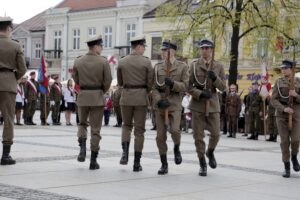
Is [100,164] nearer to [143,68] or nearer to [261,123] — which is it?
[143,68]

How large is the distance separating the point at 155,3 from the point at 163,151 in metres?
45.8

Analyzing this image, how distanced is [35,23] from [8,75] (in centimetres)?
5925

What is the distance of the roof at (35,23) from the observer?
6618 cm

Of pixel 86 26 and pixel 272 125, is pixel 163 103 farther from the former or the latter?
pixel 86 26

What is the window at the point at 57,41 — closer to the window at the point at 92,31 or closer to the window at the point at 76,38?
the window at the point at 76,38

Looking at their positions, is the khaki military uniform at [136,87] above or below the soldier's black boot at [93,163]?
above

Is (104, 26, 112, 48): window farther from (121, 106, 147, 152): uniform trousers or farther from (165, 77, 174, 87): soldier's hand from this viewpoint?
(165, 77, 174, 87): soldier's hand

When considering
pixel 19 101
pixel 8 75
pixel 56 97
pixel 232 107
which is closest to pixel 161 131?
pixel 8 75

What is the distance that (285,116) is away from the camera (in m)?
→ 10.1

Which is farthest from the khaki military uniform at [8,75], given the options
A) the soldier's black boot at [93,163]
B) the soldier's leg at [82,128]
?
the soldier's black boot at [93,163]

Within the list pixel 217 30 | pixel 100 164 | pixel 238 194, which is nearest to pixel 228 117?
pixel 217 30

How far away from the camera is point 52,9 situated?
62.2 metres

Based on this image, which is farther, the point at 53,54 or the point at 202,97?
the point at 53,54

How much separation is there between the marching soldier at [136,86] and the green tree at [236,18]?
16261mm
